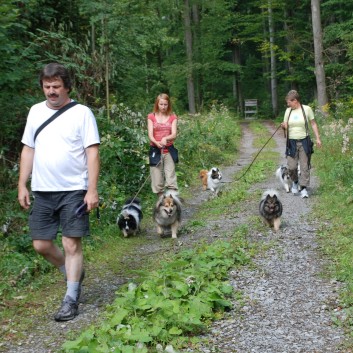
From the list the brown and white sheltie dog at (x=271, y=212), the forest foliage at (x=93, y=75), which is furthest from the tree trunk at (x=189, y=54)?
the brown and white sheltie dog at (x=271, y=212)

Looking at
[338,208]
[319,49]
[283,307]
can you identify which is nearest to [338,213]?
[338,208]

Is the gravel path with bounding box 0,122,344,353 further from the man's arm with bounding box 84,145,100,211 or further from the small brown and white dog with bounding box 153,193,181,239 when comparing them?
the man's arm with bounding box 84,145,100,211

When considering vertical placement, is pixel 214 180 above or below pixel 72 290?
above

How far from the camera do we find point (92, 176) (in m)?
4.86

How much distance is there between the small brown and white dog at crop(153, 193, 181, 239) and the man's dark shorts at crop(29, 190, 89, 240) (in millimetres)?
3339

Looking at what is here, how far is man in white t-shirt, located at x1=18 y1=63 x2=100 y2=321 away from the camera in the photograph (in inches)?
191

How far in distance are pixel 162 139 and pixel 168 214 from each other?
48.2 inches

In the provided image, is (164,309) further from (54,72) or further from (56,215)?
(54,72)

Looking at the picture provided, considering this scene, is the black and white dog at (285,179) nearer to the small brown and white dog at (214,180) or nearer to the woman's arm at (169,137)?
the small brown and white dog at (214,180)

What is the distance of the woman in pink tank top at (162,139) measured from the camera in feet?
28.5

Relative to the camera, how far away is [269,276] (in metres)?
5.84

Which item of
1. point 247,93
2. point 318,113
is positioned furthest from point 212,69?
point 318,113

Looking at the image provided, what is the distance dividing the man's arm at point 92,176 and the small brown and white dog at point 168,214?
137 inches

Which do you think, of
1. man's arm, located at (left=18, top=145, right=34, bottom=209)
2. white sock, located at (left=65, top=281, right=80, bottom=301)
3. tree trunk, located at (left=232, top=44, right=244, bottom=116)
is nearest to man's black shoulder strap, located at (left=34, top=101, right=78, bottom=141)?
man's arm, located at (left=18, top=145, right=34, bottom=209)
